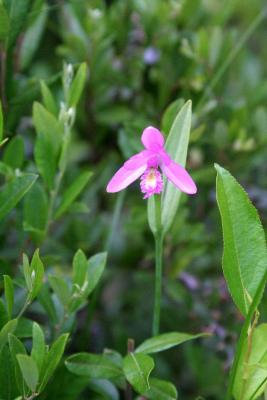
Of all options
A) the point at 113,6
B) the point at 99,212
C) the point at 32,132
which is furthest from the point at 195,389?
the point at 113,6

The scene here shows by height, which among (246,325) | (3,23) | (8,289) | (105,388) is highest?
(3,23)

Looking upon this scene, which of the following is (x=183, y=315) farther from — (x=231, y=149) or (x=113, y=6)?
(x=113, y=6)

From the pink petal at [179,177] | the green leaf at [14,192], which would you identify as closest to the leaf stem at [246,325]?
the pink petal at [179,177]

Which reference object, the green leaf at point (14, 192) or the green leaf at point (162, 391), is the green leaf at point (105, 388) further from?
the green leaf at point (14, 192)

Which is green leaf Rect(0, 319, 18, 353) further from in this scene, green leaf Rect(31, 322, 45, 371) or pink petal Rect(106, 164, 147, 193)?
pink petal Rect(106, 164, 147, 193)

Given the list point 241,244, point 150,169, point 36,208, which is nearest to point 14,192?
point 36,208

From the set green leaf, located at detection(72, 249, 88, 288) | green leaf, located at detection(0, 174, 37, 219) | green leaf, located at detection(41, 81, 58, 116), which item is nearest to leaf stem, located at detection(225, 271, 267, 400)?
green leaf, located at detection(72, 249, 88, 288)

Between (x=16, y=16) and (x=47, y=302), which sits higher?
(x=16, y=16)

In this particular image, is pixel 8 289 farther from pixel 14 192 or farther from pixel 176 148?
pixel 176 148
